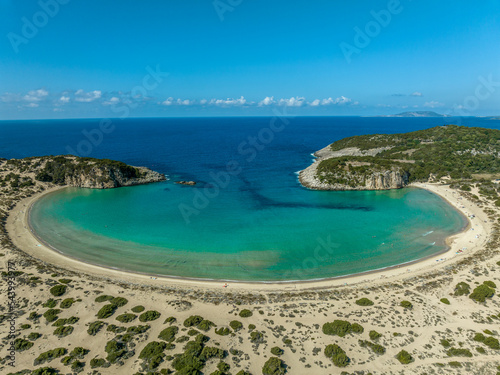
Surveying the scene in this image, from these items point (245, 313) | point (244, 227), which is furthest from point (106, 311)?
point (244, 227)

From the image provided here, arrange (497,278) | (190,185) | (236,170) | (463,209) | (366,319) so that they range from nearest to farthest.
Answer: (366,319)
(497,278)
(463,209)
(190,185)
(236,170)

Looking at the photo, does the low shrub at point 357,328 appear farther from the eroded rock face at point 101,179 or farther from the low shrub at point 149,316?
the eroded rock face at point 101,179

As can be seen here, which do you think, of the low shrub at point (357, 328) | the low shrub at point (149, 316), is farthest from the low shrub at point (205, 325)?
the low shrub at point (357, 328)

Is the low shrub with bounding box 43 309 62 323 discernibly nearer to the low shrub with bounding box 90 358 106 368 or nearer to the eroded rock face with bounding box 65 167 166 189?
the low shrub with bounding box 90 358 106 368

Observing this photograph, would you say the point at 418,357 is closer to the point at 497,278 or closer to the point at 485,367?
the point at 485,367

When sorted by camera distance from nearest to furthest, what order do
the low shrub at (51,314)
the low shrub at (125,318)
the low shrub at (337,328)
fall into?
the low shrub at (337,328)
the low shrub at (51,314)
the low shrub at (125,318)

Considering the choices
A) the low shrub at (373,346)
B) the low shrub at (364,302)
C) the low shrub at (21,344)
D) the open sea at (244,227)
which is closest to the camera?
the low shrub at (21,344)

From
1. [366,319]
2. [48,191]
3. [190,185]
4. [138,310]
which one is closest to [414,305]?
[366,319]
